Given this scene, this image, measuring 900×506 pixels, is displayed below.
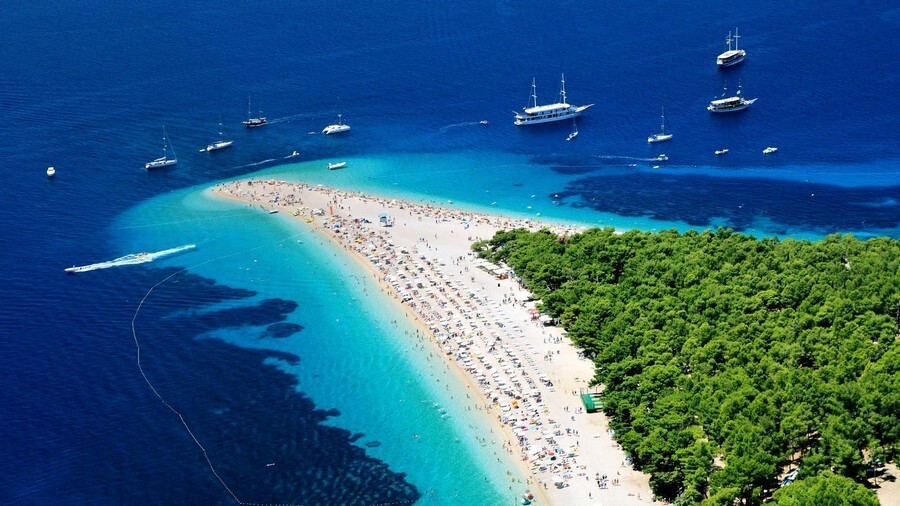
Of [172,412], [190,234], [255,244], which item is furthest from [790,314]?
[190,234]

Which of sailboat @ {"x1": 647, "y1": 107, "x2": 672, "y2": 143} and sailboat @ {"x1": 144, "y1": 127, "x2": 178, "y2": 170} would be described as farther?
sailboat @ {"x1": 144, "y1": 127, "x2": 178, "y2": 170}

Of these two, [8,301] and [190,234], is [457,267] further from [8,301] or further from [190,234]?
[8,301]

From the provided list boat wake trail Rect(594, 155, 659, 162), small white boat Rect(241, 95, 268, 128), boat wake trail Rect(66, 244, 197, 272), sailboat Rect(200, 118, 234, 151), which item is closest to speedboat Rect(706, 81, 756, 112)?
boat wake trail Rect(594, 155, 659, 162)

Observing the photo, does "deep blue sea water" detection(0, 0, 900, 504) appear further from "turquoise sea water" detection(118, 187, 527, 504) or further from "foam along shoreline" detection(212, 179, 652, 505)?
"foam along shoreline" detection(212, 179, 652, 505)

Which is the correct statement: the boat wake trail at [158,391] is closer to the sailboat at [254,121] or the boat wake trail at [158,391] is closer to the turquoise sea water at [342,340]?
the turquoise sea water at [342,340]

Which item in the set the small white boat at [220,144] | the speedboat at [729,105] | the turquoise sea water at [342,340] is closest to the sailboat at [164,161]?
the small white boat at [220,144]
